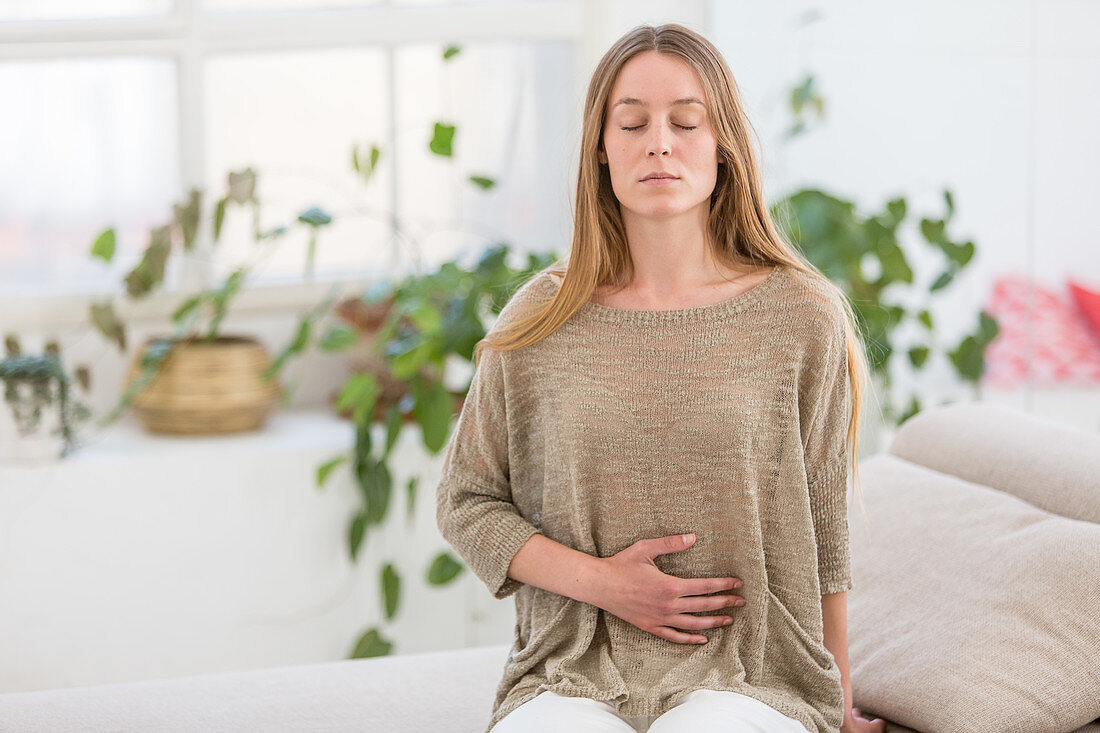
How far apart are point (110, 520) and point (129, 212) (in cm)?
82

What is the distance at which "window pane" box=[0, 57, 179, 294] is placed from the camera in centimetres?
281

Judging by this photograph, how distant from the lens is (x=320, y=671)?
5.49 feet

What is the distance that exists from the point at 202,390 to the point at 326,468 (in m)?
0.37

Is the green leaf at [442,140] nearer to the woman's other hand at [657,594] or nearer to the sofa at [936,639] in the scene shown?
the sofa at [936,639]

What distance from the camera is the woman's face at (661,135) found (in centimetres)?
132

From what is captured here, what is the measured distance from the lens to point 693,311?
54.0 inches

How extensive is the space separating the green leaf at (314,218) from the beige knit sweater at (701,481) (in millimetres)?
1126

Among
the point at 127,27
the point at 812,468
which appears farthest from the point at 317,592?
the point at 812,468

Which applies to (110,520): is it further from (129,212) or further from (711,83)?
(711,83)

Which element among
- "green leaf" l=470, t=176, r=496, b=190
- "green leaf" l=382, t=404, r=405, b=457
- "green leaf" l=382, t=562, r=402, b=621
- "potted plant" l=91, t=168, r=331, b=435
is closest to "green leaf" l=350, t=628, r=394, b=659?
"green leaf" l=382, t=562, r=402, b=621

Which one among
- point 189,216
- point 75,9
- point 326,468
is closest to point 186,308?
point 189,216

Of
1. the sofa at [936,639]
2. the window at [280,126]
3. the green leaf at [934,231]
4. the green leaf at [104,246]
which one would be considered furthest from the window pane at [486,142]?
the sofa at [936,639]

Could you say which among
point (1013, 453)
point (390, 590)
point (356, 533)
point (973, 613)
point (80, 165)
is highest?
point (80, 165)

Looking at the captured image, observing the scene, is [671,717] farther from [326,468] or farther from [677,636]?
[326,468]
